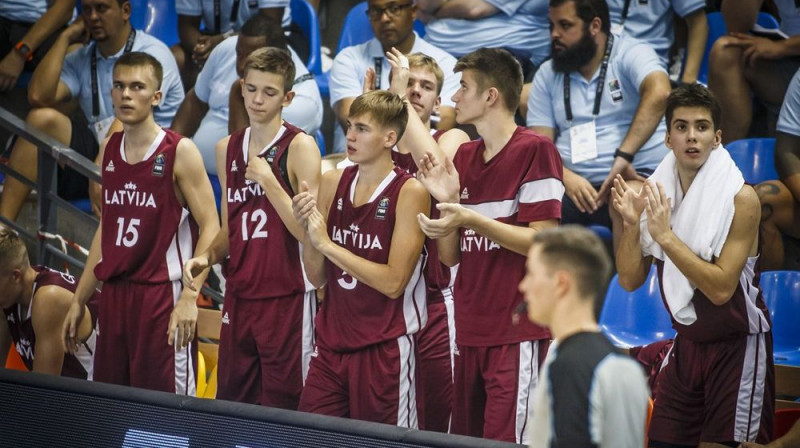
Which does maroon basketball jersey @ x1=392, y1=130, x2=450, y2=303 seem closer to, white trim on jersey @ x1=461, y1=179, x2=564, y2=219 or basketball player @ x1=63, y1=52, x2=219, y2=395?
white trim on jersey @ x1=461, y1=179, x2=564, y2=219

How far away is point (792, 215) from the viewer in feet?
19.7

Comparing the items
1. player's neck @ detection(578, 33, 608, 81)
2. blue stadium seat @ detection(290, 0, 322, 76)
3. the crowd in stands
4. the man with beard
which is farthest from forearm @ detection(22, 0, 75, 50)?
player's neck @ detection(578, 33, 608, 81)

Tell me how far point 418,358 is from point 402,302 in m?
0.39

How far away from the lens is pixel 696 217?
4.38m

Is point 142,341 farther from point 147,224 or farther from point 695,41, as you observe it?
point 695,41

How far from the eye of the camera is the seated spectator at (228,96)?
7.17m

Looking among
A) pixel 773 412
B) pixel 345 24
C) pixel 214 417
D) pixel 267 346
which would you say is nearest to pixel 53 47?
pixel 345 24

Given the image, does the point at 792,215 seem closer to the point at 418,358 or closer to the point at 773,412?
the point at 773,412

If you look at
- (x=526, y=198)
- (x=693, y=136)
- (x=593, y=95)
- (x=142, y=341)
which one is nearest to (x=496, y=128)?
(x=526, y=198)

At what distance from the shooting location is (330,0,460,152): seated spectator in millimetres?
7055

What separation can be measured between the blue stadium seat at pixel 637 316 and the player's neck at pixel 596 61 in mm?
1351

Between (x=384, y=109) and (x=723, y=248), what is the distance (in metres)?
1.51

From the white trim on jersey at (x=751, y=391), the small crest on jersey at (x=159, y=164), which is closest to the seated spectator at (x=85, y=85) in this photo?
the small crest on jersey at (x=159, y=164)

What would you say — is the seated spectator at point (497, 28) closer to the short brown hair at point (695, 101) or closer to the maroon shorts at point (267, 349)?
the short brown hair at point (695, 101)
